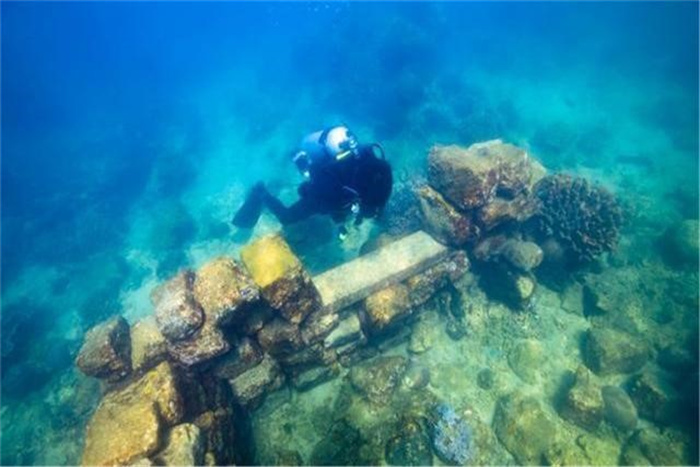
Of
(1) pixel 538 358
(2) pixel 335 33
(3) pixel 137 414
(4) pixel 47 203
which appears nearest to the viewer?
(3) pixel 137 414

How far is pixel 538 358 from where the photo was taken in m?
6.79

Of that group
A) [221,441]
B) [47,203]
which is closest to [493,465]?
[221,441]

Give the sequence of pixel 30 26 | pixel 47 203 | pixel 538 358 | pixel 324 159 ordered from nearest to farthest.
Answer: pixel 324 159 → pixel 538 358 → pixel 47 203 → pixel 30 26

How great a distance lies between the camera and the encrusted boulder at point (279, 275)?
528 cm

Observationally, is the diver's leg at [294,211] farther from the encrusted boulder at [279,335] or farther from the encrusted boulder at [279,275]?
the encrusted boulder at [279,335]

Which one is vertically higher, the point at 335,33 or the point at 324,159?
the point at 335,33

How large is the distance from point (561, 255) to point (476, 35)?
3618 centimetres

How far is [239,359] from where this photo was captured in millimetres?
5668

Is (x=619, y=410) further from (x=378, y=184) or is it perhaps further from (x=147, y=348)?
(x=147, y=348)

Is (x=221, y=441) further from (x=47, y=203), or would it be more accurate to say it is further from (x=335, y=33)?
(x=335, y=33)

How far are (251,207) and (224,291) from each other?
5.36 m

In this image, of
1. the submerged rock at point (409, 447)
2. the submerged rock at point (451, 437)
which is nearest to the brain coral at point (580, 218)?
the submerged rock at point (451, 437)

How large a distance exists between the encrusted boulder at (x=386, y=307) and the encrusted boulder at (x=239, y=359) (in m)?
1.76

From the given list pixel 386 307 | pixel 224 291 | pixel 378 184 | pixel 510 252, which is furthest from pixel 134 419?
pixel 510 252
